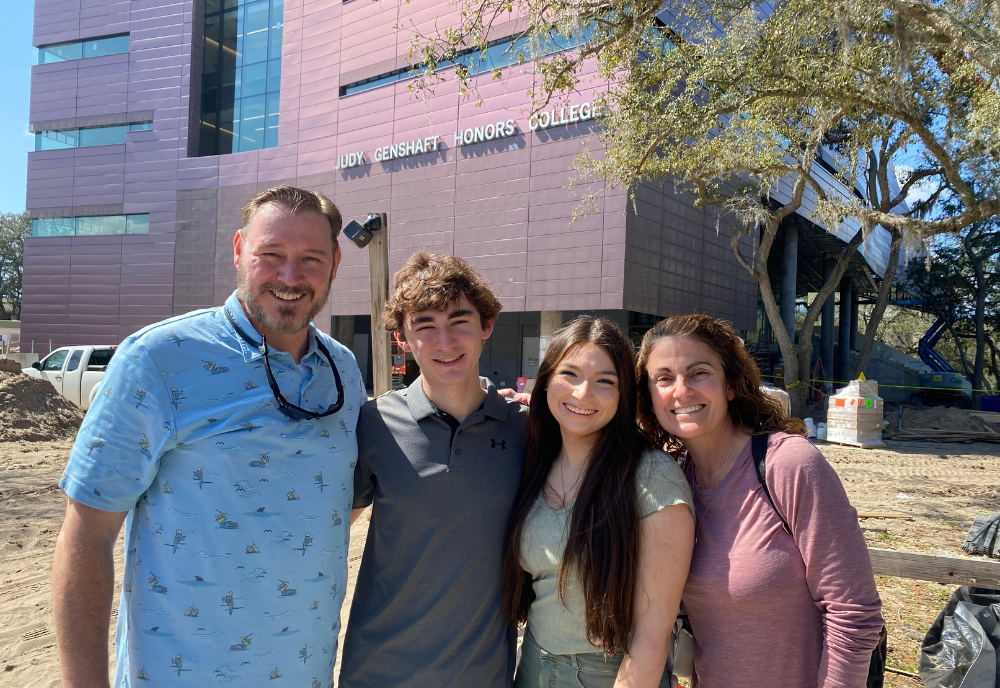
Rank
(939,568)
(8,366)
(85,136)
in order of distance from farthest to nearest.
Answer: (85,136)
(8,366)
(939,568)

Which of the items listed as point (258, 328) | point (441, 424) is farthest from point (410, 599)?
point (258, 328)

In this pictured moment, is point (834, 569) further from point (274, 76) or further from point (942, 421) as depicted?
point (274, 76)

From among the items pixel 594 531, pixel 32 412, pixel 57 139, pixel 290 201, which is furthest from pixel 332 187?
pixel 594 531

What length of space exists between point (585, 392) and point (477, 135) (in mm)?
24629

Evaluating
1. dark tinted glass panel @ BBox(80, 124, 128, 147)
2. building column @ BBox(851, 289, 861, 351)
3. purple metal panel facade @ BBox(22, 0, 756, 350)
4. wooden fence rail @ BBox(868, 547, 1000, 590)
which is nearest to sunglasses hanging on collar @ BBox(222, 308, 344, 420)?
wooden fence rail @ BBox(868, 547, 1000, 590)

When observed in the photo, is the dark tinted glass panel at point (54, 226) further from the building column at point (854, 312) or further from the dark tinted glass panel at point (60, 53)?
the building column at point (854, 312)

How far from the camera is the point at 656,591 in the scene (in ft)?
5.92

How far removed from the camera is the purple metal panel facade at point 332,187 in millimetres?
23797

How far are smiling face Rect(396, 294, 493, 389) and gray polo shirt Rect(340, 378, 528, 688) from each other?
142mm

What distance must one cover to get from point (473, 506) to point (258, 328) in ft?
3.04

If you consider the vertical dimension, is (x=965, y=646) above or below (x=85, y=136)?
below

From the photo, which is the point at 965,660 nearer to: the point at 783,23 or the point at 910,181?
the point at 783,23

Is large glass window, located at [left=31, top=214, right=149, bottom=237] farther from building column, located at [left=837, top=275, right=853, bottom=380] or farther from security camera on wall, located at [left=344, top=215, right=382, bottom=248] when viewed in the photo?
building column, located at [left=837, top=275, right=853, bottom=380]

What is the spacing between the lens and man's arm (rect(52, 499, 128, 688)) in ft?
5.23
